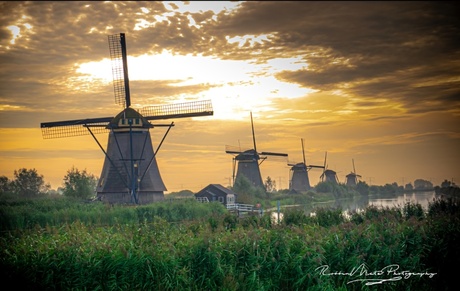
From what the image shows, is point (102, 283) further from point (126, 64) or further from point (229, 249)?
point (126, 64)

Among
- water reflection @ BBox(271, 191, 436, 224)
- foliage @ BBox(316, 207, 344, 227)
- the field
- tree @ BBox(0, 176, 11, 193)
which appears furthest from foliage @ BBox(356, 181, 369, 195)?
the field

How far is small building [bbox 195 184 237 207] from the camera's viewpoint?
46531 mm

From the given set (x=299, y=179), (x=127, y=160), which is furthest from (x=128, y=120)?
(x=299, y=179)

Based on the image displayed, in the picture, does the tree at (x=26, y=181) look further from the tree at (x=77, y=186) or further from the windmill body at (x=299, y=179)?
the windmill body at (x=299, y=179)

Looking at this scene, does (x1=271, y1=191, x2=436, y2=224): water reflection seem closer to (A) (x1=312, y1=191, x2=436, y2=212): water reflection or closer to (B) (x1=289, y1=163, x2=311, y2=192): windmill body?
(A) (x1=312, y1=191, x2=436, y2=212): water reflection

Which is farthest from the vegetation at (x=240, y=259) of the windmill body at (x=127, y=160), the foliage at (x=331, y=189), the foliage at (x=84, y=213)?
the foliage at (x=331, y=189)

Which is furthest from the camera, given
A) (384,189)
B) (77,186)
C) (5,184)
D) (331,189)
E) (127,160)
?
(384,189)

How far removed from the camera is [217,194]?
4697 cm

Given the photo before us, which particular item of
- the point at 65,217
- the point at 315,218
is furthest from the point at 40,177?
the point at 315,218
